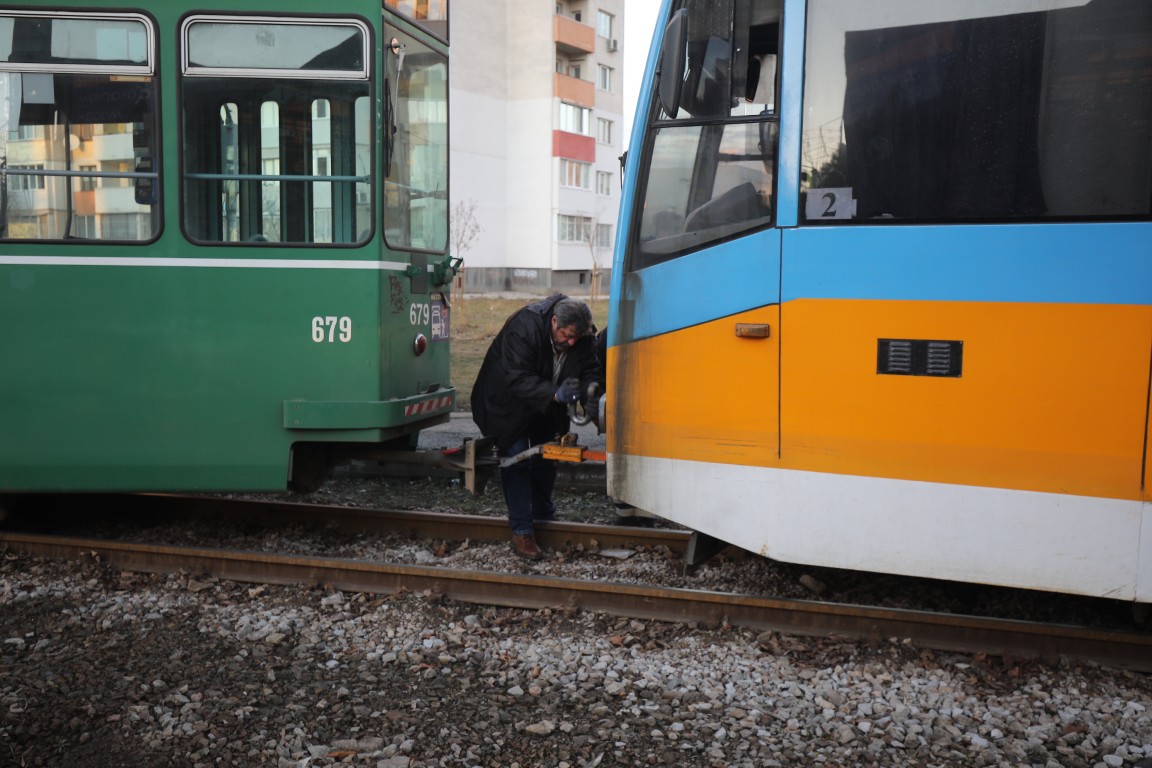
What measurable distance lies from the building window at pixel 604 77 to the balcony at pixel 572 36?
2.07 m

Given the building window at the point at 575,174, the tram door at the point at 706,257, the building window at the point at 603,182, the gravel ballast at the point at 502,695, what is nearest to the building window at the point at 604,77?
the building window at the point at 603,182

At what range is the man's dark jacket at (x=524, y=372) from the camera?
595 cm

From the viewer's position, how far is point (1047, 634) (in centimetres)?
460

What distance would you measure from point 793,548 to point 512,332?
7.27ft

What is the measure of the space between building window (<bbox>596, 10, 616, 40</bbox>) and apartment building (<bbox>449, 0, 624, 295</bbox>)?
1827 mm

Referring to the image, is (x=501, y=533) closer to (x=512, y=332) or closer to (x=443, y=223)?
(x=512, y=332)

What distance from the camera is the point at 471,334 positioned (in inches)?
747

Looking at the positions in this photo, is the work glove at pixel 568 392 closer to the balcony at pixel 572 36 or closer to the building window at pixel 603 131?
the balcony at pixel 572 36

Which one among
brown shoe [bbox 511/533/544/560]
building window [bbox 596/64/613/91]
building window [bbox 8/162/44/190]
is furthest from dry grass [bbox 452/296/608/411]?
building window [bbox 596/64/613/91]

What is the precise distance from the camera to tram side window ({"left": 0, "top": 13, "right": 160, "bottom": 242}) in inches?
225

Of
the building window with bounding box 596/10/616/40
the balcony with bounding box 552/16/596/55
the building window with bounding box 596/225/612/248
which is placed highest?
the building window with bounding box 596/10/616/40

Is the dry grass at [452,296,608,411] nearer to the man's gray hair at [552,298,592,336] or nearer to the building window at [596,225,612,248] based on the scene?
the man's gray hair at [552,298,592,336]

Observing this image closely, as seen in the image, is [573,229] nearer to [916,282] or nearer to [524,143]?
[524,143]

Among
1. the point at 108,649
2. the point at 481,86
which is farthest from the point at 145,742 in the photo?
the point at 481,86
